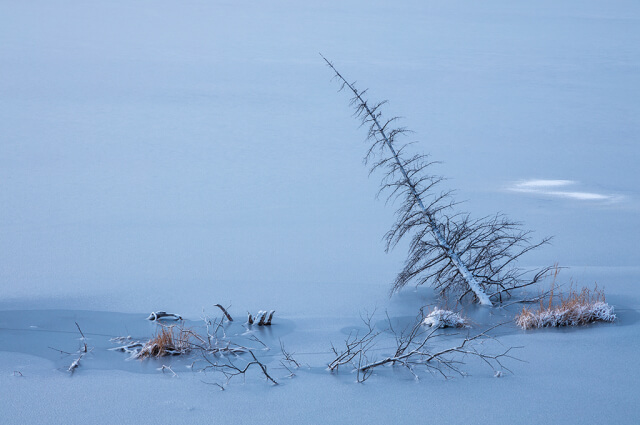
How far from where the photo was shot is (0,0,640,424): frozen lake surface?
4090 mm

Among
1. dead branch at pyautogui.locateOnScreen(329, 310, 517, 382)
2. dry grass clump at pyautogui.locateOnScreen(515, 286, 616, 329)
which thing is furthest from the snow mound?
dry grass clump at pyautogui.locateOnScreen(515, 286, 616, 329)

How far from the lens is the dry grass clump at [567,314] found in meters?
4.92

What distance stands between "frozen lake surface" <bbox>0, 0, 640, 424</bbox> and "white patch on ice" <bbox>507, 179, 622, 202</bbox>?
0.05m

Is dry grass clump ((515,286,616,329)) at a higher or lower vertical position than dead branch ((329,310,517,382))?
higher

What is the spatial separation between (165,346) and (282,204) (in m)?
4.58

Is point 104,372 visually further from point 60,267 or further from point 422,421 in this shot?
point 60,267

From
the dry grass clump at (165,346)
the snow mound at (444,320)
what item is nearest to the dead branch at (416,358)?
the snow mound at (444,320)

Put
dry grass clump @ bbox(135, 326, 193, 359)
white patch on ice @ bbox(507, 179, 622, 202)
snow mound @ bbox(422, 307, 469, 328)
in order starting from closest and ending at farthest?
dry grass clump @ bbox(135, 326, 193, 359) < snow mound @ bbox(422, 307, 469, 328) < white patch on ice @ bbox(507, 179, 622, 202)

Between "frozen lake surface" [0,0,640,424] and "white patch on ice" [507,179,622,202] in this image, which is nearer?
"frozen lake surface" [0,0,640,424]

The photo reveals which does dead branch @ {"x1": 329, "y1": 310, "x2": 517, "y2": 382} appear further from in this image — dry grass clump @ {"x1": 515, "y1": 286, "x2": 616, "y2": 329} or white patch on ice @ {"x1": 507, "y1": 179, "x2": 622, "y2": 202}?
white patch on ice @ {"x1": 507, "y1": 179, "x2": 622, "y2": 202}

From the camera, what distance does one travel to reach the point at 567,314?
195 inches

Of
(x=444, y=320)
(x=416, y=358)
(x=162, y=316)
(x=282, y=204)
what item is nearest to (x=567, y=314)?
(x=444, y=320)

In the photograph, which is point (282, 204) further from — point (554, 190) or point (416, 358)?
point (416, 358)

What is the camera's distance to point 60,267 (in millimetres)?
6465
